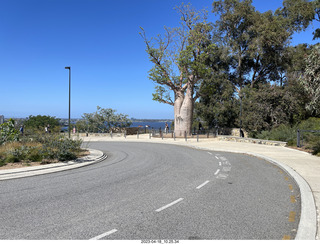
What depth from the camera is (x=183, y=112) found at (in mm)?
30719

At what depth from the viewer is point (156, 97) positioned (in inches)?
1239

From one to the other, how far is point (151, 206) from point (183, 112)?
84.6 ft

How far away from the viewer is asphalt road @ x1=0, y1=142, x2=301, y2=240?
4117 mm

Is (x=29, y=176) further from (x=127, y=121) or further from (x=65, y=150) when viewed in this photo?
(x=127, y=121)

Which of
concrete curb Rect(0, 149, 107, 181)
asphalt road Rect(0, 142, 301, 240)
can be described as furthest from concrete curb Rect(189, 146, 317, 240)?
concrete curb Rect(0, 149, 107, 181)

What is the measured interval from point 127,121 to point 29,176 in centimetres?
3076

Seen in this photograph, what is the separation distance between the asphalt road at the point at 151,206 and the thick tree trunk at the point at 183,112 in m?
21.9

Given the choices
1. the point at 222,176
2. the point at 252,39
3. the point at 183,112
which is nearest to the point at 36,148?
the point at 222,176

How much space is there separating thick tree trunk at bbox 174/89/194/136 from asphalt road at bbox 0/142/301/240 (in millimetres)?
21870

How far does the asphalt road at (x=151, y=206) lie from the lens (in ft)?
13.5

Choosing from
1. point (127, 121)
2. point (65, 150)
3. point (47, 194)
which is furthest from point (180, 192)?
point (127, 121)

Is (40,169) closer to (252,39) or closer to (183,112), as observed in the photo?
(183,112)
